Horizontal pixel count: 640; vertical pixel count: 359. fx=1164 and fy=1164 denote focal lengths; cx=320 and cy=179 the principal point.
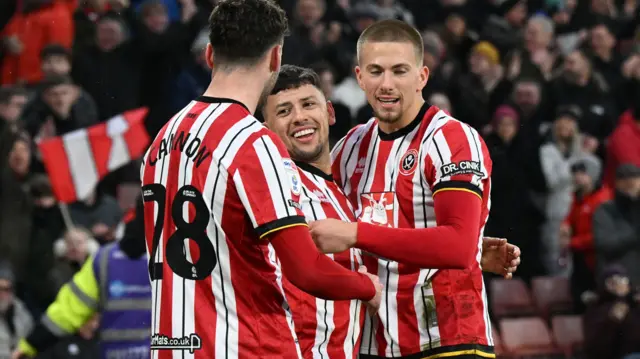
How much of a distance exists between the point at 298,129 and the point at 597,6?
34.5 feet

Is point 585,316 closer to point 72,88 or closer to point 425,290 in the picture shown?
point 72,88

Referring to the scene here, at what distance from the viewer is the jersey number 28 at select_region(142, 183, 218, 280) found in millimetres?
3990

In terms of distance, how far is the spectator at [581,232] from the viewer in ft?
36.3

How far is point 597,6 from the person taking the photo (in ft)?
48.5

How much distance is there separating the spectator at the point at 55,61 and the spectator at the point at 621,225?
16.7 ft

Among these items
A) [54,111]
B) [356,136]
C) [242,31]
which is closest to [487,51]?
[54,111]

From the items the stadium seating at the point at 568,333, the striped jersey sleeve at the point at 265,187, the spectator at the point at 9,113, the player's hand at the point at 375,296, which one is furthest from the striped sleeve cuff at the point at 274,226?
the stadium seating at the point at 568,333

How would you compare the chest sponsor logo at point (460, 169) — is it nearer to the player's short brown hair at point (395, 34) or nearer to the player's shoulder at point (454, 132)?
the player's shoulder at point (454, 132)

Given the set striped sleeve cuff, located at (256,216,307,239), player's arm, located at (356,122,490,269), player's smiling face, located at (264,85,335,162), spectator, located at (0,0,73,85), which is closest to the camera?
striped sleeve cuff, located at (256,216,307,239)

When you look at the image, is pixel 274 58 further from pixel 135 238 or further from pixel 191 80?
pixel 191 80

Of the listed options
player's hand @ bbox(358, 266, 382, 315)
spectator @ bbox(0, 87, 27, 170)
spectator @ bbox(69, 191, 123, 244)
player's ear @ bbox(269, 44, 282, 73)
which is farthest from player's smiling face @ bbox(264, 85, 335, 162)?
spectator @ bbox(0, 87, 27, 170)

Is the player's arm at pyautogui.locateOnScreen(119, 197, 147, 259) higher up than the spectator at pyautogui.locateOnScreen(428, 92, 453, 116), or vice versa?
the spectator at pyautogui.locateOnScreen(428, 92, 453, 116)

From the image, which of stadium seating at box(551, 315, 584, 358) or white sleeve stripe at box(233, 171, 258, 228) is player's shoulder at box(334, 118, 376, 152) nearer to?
white sleeve stripe at box(233, 171, 258, 228)

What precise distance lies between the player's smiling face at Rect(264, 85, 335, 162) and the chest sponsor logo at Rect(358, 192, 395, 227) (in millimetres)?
301
